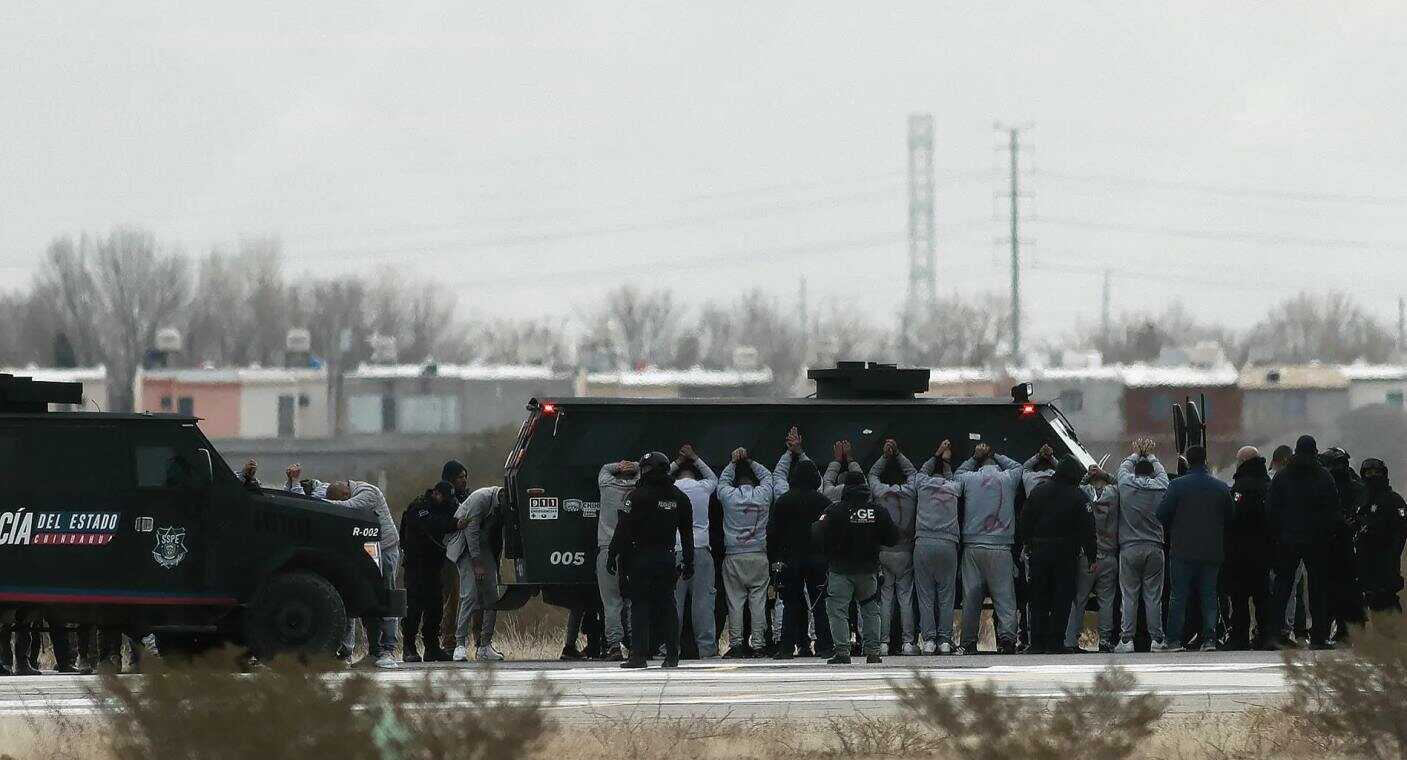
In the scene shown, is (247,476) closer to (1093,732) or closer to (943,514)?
(943,514)

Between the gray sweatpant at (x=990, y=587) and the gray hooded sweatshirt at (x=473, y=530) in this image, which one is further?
the gray sweatpant at (x=990, y=587)

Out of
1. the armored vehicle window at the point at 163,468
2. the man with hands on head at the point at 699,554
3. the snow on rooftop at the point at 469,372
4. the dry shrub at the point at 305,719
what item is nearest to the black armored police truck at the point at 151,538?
the armored vehicle window at the point at 163,468

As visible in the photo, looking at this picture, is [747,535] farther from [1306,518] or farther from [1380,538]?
[1380,538]

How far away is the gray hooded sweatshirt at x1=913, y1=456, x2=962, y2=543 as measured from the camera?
2219 centimetres

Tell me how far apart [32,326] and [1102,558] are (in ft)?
404

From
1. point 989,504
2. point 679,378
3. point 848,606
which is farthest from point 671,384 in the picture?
point 848,606

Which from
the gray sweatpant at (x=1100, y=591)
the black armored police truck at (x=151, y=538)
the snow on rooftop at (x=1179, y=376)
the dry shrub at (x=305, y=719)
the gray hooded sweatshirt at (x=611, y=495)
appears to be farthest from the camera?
the snow on rooftop at (x=1179, y=376)

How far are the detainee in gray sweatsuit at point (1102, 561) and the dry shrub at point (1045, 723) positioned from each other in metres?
9.23

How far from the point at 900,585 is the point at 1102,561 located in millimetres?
1831

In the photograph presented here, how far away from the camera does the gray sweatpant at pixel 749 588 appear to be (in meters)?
22.1

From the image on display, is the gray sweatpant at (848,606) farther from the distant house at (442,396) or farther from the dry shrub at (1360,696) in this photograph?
the distant house at (442,396)

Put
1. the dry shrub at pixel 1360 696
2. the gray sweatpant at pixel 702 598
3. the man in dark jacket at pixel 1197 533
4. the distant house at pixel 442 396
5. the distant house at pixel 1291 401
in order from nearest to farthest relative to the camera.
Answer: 1. the dry shrub at pixel 1360 696
2. the gray sweatpant at pixel 702 598
3. the man in dark jacket at pixel 1197 533
4. the distant house at pixel 1291 401
5. the distant house at pixel 442 396

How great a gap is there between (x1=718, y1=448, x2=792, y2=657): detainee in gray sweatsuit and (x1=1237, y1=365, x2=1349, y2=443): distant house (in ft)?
225

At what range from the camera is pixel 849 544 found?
20.7 meters
